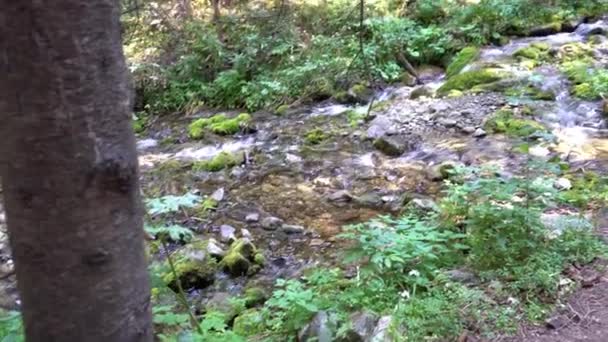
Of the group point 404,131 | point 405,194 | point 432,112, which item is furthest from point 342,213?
point 432,112

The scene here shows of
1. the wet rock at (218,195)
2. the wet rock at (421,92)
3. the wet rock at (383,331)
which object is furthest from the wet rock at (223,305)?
the wet rock at (421,92)

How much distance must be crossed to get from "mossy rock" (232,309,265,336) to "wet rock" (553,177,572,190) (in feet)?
7.50

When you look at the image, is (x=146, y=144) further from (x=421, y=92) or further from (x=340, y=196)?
(x=340, y=196)

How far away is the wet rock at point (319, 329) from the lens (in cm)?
279

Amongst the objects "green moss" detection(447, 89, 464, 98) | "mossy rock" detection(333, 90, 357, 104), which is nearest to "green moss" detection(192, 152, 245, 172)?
"mossy rock" detection(333, 90, 357, 104)

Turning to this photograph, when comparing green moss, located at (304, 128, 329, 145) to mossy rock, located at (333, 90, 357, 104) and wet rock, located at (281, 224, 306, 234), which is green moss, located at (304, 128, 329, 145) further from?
wet rock, located at (281, 224, 306, 234)

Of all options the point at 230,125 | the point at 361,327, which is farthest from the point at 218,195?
the point at 361,327

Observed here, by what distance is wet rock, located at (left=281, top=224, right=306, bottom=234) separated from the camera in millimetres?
5577

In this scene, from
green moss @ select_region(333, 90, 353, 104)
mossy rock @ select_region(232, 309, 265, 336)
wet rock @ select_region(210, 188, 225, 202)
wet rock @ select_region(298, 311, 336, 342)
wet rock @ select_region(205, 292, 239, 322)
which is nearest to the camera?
wet rock @ select_region(298, 311, 336, 342)

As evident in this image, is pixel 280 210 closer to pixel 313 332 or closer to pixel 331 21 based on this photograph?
pixel 313 332

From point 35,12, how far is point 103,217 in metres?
0.34

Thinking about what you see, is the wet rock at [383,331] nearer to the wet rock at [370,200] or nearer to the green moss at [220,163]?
the wet rock at [370,200]

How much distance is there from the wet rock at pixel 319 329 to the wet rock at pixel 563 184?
2.35 metres

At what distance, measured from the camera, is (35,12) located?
953 millimetres
